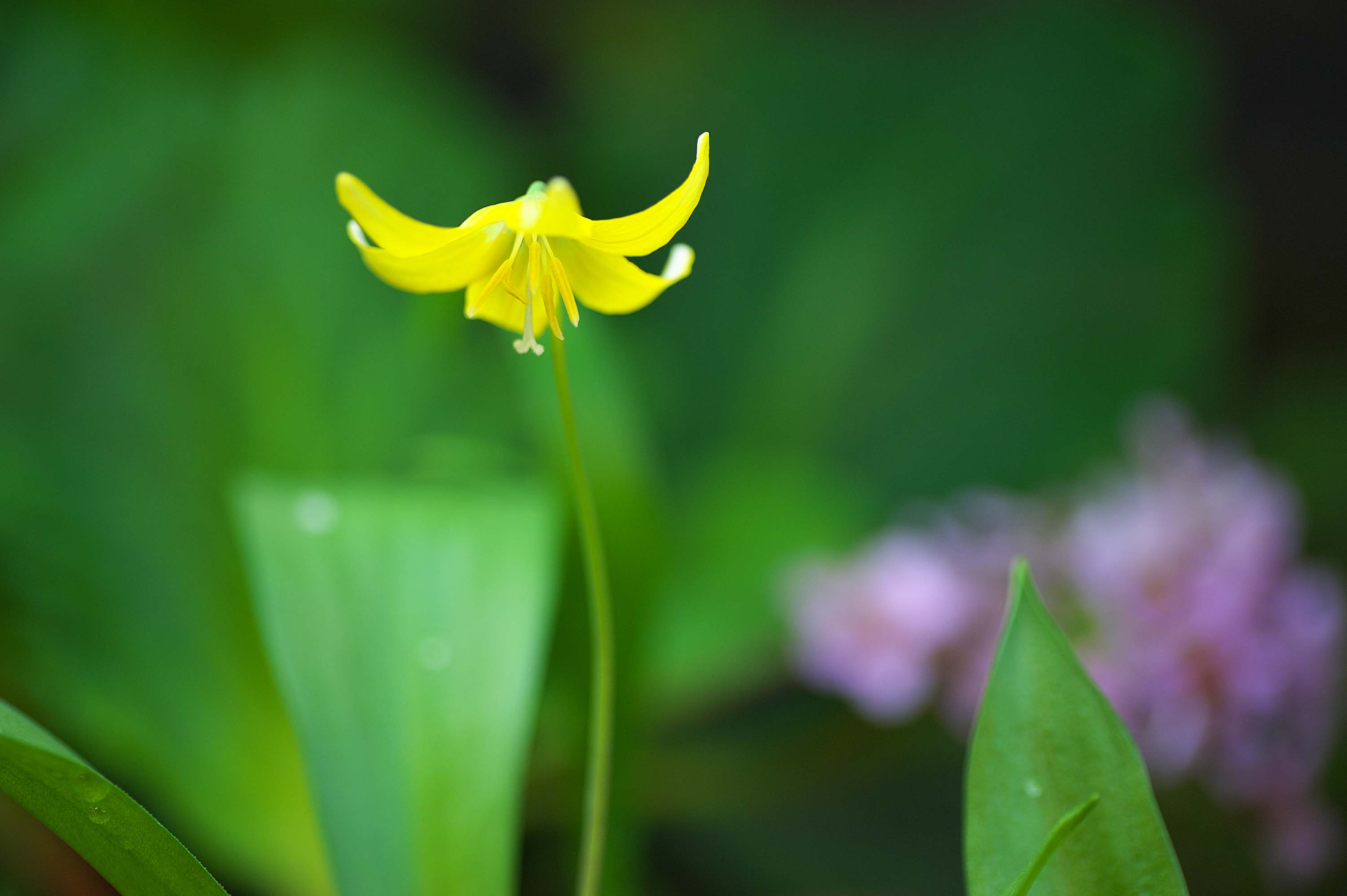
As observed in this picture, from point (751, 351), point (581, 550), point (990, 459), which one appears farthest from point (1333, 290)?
point (581, 550)

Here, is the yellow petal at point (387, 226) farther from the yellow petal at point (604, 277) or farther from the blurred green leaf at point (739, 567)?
the blurred green leaf at point (739, 567)

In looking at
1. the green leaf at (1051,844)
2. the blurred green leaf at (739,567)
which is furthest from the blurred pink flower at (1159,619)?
the green leaf at (1051,844)

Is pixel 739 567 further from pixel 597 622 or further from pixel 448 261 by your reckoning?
pixel 448 261

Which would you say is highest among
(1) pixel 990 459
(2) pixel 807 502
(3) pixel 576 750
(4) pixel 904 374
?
(4) pixel 904 374

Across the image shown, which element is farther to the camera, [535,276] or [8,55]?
[8,55]

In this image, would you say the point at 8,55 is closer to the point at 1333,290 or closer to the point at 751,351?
the point at 751,351

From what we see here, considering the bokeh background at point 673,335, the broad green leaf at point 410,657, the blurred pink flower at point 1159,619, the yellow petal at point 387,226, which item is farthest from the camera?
the bokeh background at point 673,335
